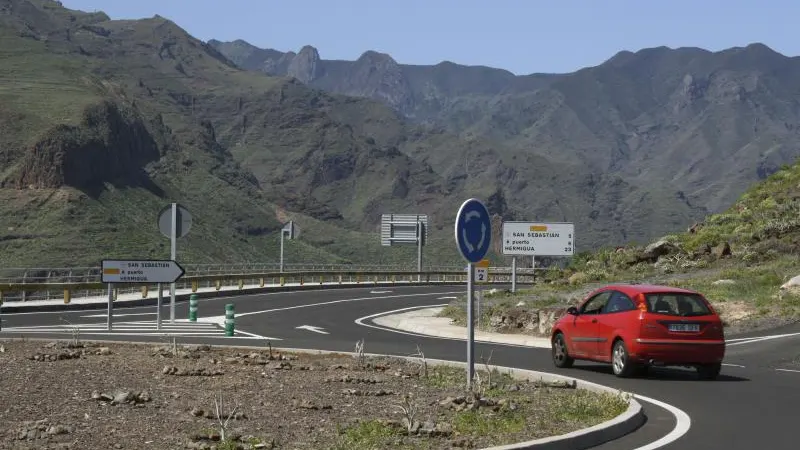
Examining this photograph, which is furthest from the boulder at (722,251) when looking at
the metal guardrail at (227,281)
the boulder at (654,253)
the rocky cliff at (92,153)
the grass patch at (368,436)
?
the rocky cliff at (92,153)

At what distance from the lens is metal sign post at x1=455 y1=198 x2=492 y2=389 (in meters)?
13.2

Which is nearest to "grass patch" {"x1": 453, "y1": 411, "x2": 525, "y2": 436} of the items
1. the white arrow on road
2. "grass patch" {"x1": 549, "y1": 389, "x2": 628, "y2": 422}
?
"grass patch" {"x1": 549, "y1": 389, "x2": 628, "y2": 422}

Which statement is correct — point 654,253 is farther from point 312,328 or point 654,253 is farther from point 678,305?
point 678,305

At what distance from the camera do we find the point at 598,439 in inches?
438

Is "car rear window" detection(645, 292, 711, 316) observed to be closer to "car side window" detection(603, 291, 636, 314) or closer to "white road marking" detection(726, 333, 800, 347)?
"car side window" detection(603, 291, 636, 314)

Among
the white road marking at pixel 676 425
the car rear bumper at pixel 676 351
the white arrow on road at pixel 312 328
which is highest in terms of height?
the car rear bumper at pixel 676 351

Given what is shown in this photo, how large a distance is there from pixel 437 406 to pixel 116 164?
15947 centimetres

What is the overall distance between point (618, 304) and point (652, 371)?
1.84 meters

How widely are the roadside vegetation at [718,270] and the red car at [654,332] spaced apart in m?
9.23

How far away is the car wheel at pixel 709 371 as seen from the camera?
17.9 meters

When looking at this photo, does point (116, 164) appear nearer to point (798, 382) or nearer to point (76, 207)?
point (76, 207)

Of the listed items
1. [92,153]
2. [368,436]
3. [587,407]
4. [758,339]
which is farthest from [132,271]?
[92,153]

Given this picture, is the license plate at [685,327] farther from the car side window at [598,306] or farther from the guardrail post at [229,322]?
the guardrail post at [229,322]

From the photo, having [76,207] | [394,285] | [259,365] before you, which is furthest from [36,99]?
[259,365]
